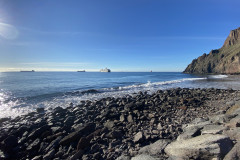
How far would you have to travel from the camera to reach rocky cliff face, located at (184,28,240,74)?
86281 millimetres

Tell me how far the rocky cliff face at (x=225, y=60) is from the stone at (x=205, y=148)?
104955 millimetres

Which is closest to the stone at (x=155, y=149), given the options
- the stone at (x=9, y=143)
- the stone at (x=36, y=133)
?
the stone at (x=36, y=133)

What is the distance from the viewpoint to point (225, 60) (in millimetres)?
96500

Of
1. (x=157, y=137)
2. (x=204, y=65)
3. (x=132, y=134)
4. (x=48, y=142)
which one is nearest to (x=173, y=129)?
(x=157, y=137)

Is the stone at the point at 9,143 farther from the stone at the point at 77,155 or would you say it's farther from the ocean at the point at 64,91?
the ocean at the point at 64,91

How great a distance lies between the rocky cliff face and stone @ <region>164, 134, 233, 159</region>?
104955 mm

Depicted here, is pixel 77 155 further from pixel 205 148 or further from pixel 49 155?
pixel 205 148

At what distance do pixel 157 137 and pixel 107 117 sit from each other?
4546 millimetres

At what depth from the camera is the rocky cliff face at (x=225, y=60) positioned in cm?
8628

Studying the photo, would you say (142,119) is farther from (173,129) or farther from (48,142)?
(48,142)

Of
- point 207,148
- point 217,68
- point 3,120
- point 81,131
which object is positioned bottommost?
point 3,120

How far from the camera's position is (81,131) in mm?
6742

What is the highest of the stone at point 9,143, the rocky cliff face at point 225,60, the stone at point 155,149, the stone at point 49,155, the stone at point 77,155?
the rocky cliff face at point 225,60

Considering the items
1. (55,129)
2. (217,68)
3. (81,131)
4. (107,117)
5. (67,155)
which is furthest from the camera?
(217,68)
